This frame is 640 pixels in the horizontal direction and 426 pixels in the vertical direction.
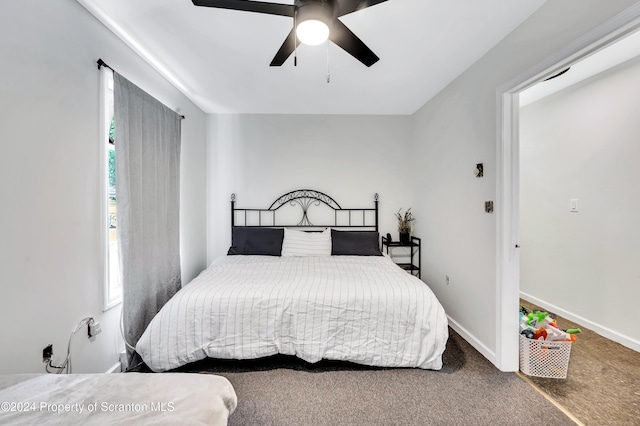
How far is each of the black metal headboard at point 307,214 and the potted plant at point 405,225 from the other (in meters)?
0.33

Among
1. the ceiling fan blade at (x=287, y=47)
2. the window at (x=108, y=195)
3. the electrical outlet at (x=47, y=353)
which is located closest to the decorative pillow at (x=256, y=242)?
the window at (x=108, y=195)

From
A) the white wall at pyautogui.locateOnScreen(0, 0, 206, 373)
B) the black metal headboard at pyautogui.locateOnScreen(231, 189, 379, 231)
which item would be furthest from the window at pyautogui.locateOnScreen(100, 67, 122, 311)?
the black metal headboard at pyautogui.locateOnScreen(231, 189, 379, 231)

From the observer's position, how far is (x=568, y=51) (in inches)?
60.1

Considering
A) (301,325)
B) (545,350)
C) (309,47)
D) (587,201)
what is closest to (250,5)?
(309,47)

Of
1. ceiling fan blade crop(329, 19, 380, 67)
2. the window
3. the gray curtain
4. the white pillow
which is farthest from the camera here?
the white pillow

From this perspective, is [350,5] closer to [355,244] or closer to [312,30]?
[312,30]

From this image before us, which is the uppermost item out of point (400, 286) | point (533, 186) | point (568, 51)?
point (568, 51)

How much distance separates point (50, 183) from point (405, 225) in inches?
138

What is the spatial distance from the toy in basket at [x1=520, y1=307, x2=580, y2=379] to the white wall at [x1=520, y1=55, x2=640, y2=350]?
97cm

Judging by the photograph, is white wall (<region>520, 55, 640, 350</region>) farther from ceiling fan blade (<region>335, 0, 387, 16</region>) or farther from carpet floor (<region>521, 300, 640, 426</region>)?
ceiling fan blade (<region>335, 0, 387, 16</region>)

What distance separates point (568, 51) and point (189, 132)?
3.41m

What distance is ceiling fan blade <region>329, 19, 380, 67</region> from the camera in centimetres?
141

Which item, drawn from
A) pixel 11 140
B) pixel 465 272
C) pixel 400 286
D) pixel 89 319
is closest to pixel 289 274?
pixel 400 286

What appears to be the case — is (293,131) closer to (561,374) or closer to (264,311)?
(264,311)
